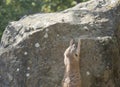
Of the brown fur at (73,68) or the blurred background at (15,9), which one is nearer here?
the brown fur at (73,68)

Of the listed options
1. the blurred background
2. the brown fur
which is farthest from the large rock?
the blurred background

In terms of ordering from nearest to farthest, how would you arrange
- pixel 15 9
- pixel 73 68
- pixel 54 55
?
pixel 73 68, pixel 54 55, pixel 15 9

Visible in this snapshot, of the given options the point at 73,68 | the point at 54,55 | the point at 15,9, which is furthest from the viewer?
the point at 15,9

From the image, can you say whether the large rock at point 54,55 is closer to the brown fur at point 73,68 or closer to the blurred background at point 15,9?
the brown fur at point 73,68

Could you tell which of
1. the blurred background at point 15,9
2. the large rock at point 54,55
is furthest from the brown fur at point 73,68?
the blurred background at point 15,9

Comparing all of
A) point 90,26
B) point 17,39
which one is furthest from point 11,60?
point 90,26

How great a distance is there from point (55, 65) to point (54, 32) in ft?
1.80

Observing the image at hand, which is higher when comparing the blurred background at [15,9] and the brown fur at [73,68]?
the brown fur at [73,68]

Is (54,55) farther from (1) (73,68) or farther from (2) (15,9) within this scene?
(2) (15,9)

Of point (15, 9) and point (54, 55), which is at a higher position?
point (54, 55)

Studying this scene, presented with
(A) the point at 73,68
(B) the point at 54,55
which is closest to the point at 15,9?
(B) the point at 54,55

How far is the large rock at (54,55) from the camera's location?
704 centimetres

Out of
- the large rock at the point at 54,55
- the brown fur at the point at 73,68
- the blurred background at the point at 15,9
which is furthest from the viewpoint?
the blurred background at the point at 15,9

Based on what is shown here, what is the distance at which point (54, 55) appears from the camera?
7.13 metres
